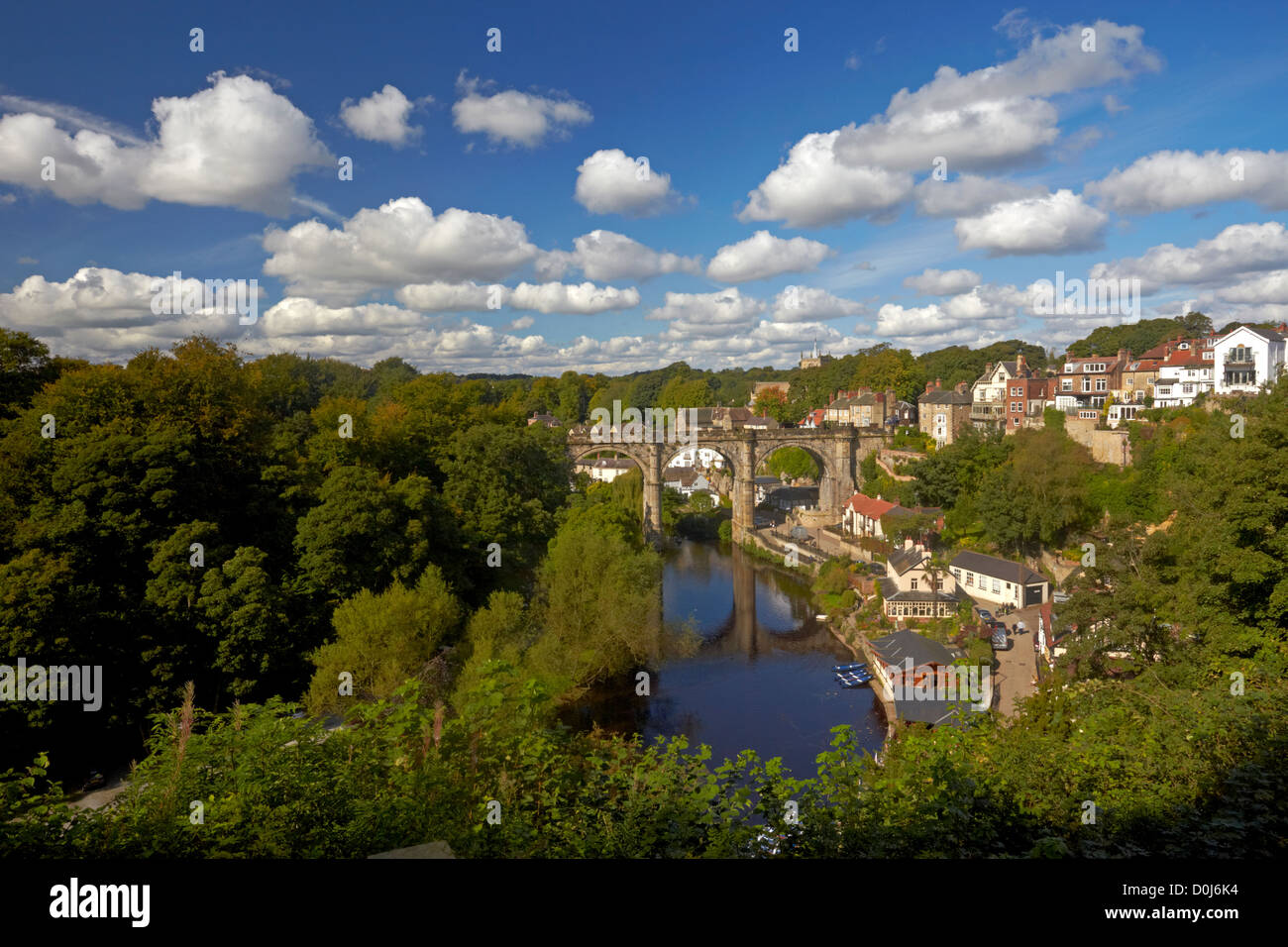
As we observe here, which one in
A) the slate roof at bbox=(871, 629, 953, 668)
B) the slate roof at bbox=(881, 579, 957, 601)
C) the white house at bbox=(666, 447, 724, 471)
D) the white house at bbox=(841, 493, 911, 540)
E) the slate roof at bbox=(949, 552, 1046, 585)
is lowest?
the slate roof at bbox=(871, 629, 953, 668)

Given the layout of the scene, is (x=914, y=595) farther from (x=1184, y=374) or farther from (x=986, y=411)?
(x=986, y=411)

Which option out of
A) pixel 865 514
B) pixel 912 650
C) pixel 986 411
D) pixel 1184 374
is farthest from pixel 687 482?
pixel 912 650

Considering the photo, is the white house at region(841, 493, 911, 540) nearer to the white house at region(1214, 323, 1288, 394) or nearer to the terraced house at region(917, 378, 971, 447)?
the terraced house at region(917, 378, 971, 447)

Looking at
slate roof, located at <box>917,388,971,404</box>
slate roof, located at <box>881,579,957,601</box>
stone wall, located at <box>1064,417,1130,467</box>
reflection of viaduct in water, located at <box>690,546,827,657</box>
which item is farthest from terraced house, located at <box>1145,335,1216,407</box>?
reflection of viaduct in water, located at <box>690,546,827,657</box>

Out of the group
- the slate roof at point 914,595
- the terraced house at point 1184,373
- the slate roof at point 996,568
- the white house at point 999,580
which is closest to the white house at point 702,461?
the terraced house at point 1184,373

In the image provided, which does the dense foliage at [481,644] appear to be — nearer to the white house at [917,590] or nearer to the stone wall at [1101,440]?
the stone wall at [1101,440]

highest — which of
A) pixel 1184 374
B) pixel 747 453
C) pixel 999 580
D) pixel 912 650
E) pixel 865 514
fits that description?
pixel 1184 374
